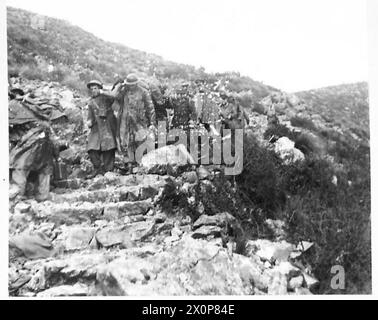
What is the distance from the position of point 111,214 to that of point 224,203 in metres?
1.69

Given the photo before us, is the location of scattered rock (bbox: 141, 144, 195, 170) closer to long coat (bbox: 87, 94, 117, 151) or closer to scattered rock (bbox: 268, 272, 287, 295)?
long coat (bbox: 87, 94, 117, 151)

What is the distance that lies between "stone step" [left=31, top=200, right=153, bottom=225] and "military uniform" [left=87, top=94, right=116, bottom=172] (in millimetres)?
617

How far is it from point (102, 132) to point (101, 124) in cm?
13

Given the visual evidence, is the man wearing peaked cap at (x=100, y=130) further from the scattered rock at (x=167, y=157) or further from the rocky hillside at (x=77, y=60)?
the scattered rock at (x=167, y=157)

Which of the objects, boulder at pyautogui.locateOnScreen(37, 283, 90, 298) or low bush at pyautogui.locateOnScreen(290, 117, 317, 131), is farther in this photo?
low bush at pyautogui.locateOnScreen(290, 117, 317, 131)

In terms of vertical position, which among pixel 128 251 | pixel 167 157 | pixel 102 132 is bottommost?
pixel 128 251

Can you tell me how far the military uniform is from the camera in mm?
7230

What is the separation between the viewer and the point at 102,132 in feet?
24.0

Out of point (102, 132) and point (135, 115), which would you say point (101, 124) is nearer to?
point (102, 132)

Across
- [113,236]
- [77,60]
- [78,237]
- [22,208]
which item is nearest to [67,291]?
[78,237]

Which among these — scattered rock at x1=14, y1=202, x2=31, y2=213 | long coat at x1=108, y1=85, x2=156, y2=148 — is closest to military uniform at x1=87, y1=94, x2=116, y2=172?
long coat at x1=108, y1=85, x2=156, y2=148

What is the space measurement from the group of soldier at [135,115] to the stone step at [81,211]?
0.55 meters

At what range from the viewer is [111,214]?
690cm
